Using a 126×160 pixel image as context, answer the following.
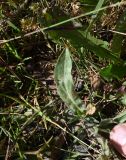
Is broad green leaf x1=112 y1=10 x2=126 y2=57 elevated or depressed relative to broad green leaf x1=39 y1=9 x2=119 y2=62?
depressed

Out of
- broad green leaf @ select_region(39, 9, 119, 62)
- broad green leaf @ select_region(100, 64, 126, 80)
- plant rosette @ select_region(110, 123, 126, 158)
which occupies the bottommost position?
plant rosette @ select_region(110, 123, 126, 158)

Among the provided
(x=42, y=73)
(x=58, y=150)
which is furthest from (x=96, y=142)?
(x=42, y=73)

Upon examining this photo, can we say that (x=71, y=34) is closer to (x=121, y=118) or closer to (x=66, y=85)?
(x=66, y=85)

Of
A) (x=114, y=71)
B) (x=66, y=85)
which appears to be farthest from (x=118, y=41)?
(x=66, y=85)

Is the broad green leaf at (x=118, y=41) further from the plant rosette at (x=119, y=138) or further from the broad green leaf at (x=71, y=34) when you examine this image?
the plant rosette at (x=119, y=138)

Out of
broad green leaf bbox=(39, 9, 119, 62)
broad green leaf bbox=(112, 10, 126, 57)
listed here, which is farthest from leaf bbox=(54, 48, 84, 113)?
broad green leaf bbox=(112, 10, 126, 57)

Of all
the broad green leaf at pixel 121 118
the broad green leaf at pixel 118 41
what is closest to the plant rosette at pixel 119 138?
the broad green leaf at pixel 121 118

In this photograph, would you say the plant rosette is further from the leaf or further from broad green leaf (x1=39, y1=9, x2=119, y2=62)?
broad green leaf (x1=39, y1=9, x2=119, y2=62)
